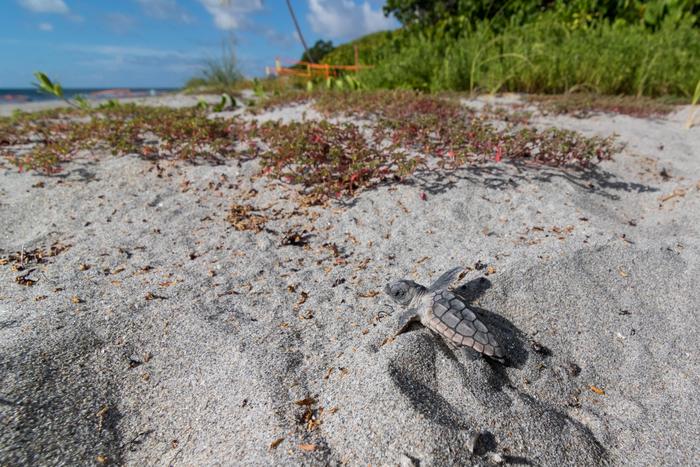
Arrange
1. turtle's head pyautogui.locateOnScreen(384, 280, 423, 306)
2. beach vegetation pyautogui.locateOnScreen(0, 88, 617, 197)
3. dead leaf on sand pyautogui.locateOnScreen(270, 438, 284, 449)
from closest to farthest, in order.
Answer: dead leaf on sand pyautogui.locateOnScreen(270, 438, 284, 449)
turtle's head pyautogui.locateOnScreen(384, 280, 423, 306)
beach vegetation pyautogui.locateOnScreen(0, 88, 617, 197)

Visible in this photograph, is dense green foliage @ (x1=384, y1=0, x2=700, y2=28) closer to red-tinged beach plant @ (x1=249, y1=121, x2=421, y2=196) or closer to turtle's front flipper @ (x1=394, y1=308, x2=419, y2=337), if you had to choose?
red-tinged beach plant @ (x1=249, y1=121, x2=421, y2=196)

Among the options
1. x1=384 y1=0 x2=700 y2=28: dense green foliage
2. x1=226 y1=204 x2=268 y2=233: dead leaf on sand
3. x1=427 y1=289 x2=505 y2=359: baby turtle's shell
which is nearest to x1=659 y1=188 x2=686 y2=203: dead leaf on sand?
x1=427 y1=289 x2=505 y2=359: baby turtle's shell

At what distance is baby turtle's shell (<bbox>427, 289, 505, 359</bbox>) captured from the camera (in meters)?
2.11

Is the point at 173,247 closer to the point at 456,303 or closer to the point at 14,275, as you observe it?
the point at 14,275

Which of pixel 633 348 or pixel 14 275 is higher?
Answer: pixel 14 275

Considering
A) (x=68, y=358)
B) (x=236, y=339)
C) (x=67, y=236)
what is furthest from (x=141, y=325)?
(x=67, y=236)

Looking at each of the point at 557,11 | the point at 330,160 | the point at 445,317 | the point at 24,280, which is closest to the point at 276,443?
the point at 445,317

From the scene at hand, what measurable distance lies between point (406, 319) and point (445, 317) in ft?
0.77

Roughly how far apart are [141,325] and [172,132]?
3423 millimetres

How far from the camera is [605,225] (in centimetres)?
339

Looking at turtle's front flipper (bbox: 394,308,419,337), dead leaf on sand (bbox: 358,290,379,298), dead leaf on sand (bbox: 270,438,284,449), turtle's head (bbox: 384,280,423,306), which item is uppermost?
turtle's head (bbox: 384,280,423,306)

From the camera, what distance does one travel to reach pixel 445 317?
2.21 meters

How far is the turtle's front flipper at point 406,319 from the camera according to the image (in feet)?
7.55

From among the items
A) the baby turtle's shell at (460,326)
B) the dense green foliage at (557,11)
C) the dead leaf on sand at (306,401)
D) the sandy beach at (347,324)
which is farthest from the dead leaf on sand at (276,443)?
the dense green foliage at (557,11)
